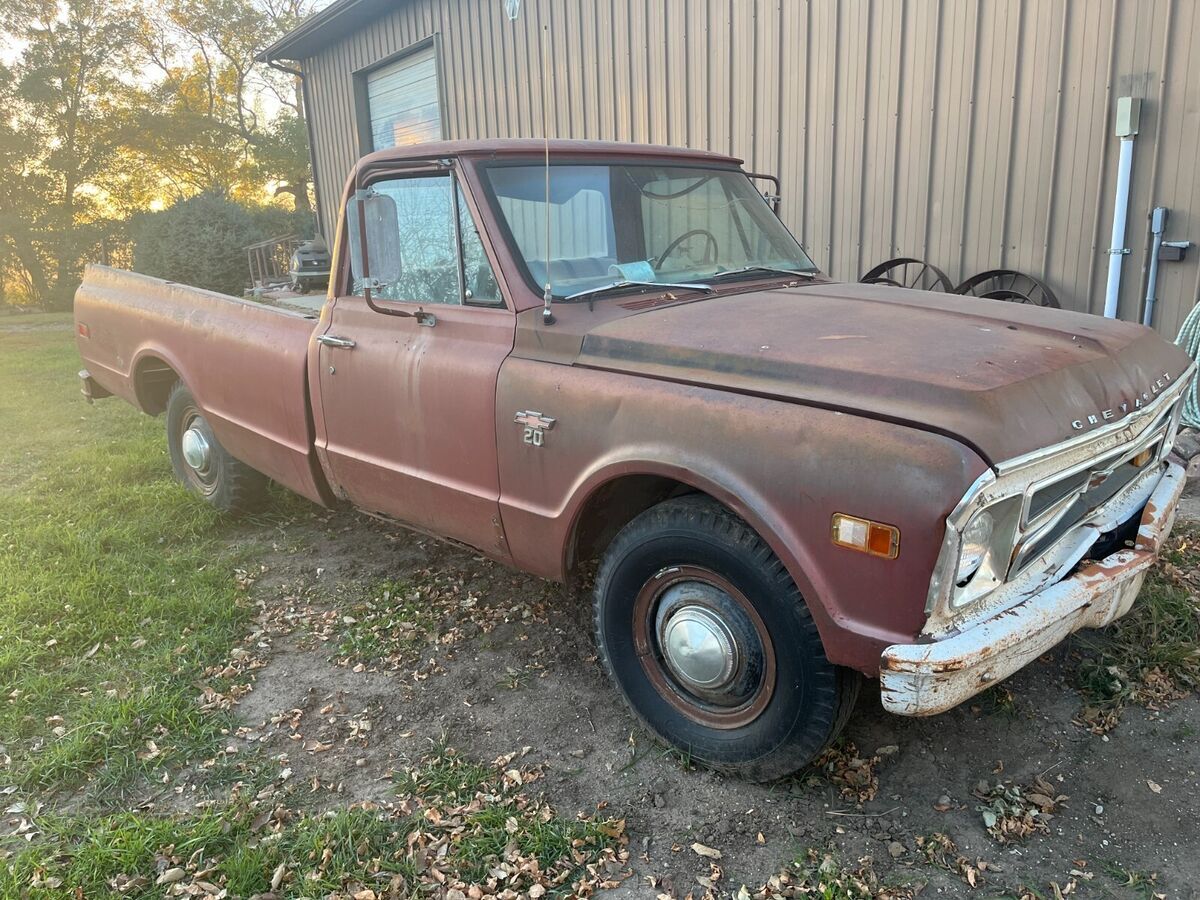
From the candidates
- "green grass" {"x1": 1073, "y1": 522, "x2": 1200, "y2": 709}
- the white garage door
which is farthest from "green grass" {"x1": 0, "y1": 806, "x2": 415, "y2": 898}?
the white garage door

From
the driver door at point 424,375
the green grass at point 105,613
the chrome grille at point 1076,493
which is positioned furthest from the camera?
the driver door at point 424,375

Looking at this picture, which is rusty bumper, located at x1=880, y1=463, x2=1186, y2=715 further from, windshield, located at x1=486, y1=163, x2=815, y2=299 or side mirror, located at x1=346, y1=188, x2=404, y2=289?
side mirror, located at x1=346, y1=188, x2=404, y2=289

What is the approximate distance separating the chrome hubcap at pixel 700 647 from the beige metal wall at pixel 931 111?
392 centimetres

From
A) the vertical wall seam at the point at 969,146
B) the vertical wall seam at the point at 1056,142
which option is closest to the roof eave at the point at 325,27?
the vertical wall seam at the point at 969,146

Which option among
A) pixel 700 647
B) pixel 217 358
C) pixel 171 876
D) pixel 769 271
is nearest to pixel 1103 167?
pixel 769 271

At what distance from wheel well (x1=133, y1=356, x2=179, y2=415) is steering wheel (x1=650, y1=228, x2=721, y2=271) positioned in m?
3.32

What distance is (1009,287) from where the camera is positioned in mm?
5633

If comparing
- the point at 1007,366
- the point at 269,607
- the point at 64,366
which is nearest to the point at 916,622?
the point at 1007,366

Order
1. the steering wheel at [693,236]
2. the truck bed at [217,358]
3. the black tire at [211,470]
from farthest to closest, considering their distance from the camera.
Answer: the black tire at [211,470] < the truck bed at [217,358] < the steering wheel at [693,236]

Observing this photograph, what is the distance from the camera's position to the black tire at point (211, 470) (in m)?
5.00

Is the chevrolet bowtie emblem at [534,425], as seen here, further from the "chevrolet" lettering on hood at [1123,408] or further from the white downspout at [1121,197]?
the white downspout at [1121,197]

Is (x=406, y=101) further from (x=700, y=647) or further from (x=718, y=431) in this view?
(x=700, y=647)

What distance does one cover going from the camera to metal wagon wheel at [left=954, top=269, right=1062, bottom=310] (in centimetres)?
543

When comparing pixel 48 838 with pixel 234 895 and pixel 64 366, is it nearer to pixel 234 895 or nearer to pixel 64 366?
pixel 234 895
